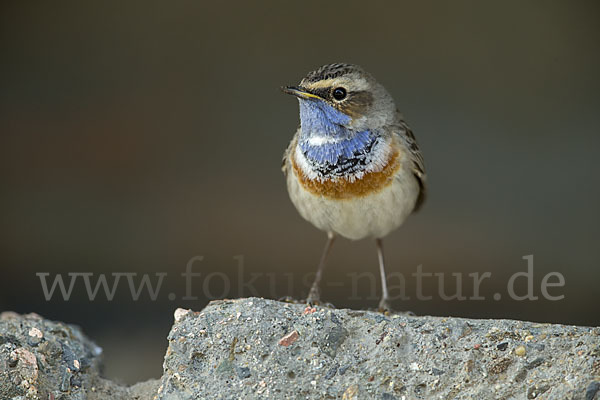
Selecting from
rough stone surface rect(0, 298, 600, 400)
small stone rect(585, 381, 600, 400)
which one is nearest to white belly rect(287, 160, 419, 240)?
rough stone surface rect(0, 298, 600, 400)

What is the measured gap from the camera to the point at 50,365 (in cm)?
355

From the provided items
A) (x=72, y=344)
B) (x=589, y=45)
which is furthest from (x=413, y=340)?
(x=589, y=45)

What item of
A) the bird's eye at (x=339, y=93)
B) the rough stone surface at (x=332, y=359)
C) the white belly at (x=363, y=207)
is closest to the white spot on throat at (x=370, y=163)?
the white belly at (x=363, y=207)

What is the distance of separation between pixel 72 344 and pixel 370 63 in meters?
5.06

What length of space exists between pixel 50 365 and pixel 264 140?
16.6ft

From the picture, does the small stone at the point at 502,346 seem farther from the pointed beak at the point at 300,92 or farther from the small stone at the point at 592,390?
the pointed beak at the point at 300,92

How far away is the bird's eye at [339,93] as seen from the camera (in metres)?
4.30

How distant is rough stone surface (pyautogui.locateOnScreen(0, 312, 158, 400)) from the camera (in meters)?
3.38

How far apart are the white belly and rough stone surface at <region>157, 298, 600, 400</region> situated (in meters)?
1.00

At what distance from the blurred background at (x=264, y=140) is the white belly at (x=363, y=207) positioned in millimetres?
3177

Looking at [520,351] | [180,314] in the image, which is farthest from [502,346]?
[180,314]

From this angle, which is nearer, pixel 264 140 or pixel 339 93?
pixel 339 93

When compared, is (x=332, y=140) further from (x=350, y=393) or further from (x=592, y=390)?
(x=592, y=390)

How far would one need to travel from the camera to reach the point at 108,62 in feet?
26.2
